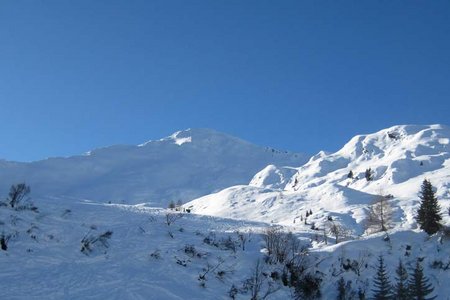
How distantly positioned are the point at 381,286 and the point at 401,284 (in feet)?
6.11

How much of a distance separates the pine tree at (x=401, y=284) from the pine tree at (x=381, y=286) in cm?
60

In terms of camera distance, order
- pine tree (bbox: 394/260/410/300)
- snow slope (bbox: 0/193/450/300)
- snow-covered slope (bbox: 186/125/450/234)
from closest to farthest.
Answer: snow slope (bbox: 0/193/450/300) < pine tree (bbox: 394/260/410/300) < snow-covered slope (bbox: 186/125/450/234)

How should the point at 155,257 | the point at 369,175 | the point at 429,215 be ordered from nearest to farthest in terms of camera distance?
the point at 155,257, the point at 429,215, the point at 369,175

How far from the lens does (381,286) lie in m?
36.4

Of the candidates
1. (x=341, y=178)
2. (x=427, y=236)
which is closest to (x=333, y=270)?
(x=427, y=236)

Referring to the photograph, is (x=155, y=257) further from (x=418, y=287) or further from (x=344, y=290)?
(x=418, y=287)

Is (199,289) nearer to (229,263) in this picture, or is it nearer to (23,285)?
(229,263)

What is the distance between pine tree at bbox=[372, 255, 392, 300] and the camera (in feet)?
116

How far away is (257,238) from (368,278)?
11.0m

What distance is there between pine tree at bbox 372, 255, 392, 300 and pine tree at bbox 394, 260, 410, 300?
0.60 m

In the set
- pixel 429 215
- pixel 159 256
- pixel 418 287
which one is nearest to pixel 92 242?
pixel 159 256

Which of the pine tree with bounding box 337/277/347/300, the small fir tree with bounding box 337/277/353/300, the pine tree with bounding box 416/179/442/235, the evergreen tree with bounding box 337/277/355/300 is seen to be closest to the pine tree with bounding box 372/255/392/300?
the evergreen tree with bounding box 337/277/355/300

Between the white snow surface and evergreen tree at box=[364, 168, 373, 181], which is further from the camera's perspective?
evergreen tree at box=[364, 168, 373, 181]

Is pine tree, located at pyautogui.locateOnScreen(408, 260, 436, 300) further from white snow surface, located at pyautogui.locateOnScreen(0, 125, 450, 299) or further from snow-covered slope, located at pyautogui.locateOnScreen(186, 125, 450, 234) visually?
snow-covered slope, located at pyautogui.locateOnScreen(186, 125, 450, 234)
